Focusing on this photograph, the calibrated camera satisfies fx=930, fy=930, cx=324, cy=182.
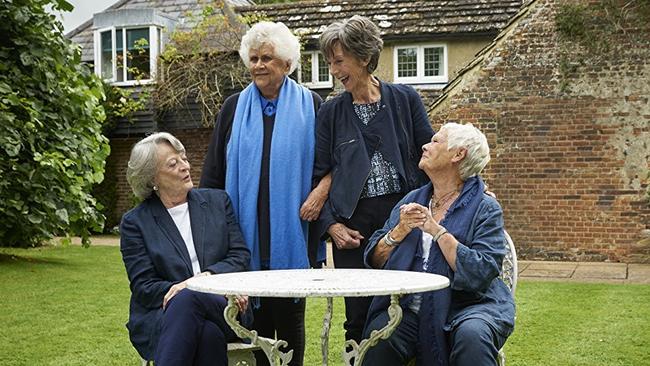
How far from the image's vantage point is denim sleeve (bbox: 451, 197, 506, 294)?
12.5 feet

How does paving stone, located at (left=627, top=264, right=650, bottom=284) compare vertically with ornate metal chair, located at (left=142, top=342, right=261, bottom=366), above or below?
below

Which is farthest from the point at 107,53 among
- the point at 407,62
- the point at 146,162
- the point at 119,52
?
the point at 146,162

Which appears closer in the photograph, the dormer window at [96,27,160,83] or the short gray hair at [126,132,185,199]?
the short gray hair at [126,132,185,199]

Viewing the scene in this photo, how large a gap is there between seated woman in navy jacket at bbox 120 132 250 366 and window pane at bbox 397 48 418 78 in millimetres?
15060

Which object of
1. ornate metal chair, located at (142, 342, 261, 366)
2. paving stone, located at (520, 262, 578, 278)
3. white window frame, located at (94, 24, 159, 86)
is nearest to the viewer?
ornate metal chair, located at (142, 342, 261, 366)

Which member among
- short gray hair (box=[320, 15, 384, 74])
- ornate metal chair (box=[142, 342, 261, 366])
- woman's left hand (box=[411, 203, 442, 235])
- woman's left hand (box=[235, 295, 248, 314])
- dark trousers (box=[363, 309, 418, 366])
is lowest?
ornate metal chair (box=[142, 342, 261, 366])

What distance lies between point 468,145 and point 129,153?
59.3 ft

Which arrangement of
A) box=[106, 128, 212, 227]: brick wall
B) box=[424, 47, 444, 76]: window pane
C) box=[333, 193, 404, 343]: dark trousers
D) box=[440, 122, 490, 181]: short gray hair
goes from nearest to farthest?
box=[440, 122, 490, 181]: short gray hair < box=[333, 193, 404, 343]: dark trousers < box=[424, 47, 444, 76]: window pane < box=[106, 128, 212, 227]: brick wall

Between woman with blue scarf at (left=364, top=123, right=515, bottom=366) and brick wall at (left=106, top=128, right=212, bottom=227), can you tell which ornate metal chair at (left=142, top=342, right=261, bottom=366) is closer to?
woman with blue scarf at (left=364, top=123, right=515, bottom=366)

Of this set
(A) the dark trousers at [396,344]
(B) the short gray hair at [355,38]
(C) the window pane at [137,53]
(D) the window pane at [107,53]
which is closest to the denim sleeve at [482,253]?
(A) the dark trousers at [396,344]

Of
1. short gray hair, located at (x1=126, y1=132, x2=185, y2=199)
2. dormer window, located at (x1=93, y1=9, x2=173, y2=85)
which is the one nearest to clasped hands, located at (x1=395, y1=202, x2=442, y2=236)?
short gray hair, located at (x1=126, y1=132, x2=185, y2=199)

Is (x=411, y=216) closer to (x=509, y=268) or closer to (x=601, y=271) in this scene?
(x=509, y=268)

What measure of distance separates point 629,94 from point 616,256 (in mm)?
2378

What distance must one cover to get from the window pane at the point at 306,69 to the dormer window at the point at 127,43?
3.69 meters
